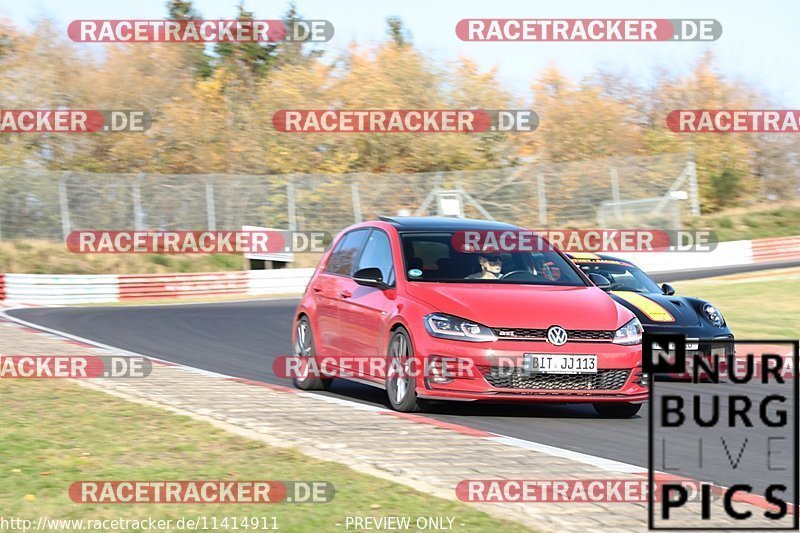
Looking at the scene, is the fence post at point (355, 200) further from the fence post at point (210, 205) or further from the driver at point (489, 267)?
the driver at point (489, 267)

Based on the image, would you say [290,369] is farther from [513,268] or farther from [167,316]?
[167,316]

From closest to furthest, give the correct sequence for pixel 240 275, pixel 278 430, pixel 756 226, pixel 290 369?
pixel 278 430, pixel 290 369, pixel 240 275, pixel 756 226

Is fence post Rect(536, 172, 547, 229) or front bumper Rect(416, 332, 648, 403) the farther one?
fence post Rect(536, 172, 547, 229)

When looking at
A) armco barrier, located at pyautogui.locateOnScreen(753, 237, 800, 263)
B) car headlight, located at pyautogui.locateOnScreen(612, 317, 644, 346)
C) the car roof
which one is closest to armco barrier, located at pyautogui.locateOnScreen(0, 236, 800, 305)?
armco barrier, located at pyautogui.locateOnScreen(753, 237, 800, 263)

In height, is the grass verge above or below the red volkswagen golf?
below

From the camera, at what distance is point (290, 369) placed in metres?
12.7

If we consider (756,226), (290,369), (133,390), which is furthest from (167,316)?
(756,226)

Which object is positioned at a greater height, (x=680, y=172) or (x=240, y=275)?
(x=680, y=172)

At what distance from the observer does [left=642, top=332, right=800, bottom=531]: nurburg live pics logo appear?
5.89 m

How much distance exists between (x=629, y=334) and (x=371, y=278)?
7.12 ft

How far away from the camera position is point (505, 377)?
9234mm

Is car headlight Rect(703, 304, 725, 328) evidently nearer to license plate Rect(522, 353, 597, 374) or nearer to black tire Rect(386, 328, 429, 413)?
license plate Rect(522, 353, 597, 374)

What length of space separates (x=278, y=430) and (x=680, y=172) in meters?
34.9

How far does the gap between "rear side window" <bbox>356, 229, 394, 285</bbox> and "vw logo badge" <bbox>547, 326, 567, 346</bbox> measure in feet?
5.04
